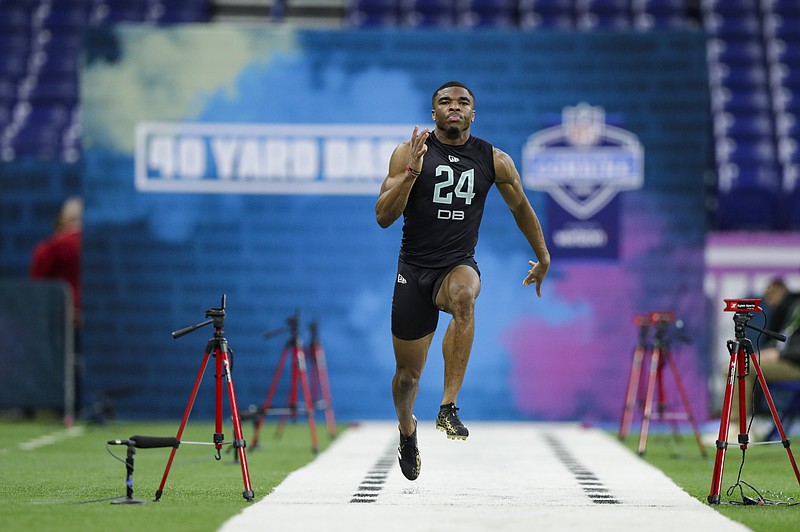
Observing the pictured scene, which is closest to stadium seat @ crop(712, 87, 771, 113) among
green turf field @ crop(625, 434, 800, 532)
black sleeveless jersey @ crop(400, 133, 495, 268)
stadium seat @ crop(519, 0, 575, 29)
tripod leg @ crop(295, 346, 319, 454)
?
stadium seat @ crop(519, 0, 575, 29)

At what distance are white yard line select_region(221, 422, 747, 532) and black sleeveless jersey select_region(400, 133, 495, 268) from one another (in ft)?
4.13

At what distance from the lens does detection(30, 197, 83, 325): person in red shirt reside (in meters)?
13.0

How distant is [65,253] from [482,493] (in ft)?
24.7

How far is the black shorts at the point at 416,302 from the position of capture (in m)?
6.66

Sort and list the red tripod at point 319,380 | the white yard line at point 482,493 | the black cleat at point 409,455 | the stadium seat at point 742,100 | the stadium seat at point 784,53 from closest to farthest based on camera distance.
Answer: the white yard line at point 482,493 → the black cleat at point 409,455 → the red tripod at point 319,380 → the stadium seat at point 742,100 → the stadium seat at point 784,53

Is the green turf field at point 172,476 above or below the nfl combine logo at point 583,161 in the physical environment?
below

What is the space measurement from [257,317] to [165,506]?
20.8ft

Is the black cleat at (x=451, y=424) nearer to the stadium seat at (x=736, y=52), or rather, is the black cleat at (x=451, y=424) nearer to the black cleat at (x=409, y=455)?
the black cleat at (x=409, y=455)

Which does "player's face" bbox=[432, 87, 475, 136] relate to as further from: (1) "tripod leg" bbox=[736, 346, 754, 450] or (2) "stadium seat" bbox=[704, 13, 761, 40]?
(2) "stadium seat" bbox=[704, 13, 761, 40]

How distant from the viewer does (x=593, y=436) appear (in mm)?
10867

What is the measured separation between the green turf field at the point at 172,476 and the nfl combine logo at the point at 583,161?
249cm

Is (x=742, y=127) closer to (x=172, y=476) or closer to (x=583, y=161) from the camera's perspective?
(x=583, y=161)

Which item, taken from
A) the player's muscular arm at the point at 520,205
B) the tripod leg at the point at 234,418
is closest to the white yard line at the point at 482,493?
the tripod leg at the point at 234,418

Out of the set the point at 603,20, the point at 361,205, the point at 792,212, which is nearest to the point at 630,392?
the point at 361,205
